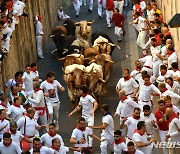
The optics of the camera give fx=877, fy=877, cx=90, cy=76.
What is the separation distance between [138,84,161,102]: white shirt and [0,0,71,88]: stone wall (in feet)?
15.6

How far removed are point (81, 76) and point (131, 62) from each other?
4.64 meters

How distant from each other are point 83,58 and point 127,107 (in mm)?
6481

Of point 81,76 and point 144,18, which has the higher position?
point 144,18

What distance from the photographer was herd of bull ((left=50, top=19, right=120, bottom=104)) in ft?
85.4

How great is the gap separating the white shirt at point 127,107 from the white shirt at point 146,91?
2.47 ft

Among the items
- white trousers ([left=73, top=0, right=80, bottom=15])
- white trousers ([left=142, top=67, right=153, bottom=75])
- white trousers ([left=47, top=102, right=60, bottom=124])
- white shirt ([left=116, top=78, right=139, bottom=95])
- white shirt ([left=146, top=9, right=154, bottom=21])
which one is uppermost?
white trousers ([left=73, top=0, right=80, bottom=15])

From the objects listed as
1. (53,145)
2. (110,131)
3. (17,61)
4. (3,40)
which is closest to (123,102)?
(110,131)

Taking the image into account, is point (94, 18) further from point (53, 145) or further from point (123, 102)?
point (53, 145)

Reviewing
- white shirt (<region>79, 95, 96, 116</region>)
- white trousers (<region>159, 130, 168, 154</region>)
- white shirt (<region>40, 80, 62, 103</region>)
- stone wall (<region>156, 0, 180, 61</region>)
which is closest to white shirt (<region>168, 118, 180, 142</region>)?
white trousers (<region>159, 130, 168, 154</region>)

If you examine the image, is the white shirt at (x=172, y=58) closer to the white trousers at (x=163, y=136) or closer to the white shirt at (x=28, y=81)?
the white shirt at (x=28, y=81)

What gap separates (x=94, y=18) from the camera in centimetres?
3869

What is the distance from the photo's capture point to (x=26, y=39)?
3103 centimetres

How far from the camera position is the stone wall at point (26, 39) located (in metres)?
27.2

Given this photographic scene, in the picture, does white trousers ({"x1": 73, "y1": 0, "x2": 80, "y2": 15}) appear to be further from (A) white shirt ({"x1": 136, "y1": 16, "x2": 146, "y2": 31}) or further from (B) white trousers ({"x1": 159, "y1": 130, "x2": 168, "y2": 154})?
(B) white trousers ({"x1": 159, "y1": 130, "x2": 168, "y2": 154})
